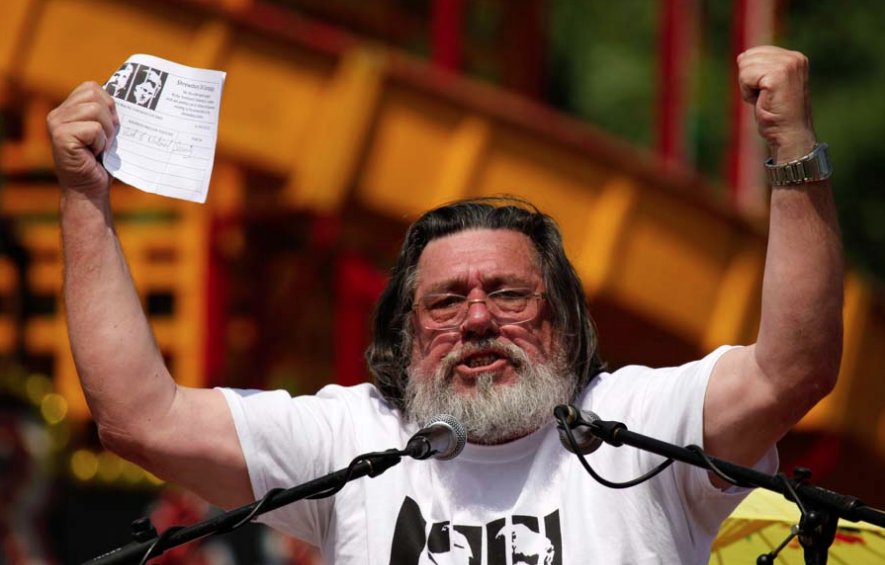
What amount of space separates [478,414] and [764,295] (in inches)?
25.8

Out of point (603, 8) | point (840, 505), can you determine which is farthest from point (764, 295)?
point (603, 8)

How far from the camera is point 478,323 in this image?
3195 mm

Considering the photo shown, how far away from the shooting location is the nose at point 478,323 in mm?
3197

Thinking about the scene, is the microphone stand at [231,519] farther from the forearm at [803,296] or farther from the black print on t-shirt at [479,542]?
the forearm at [803,296]

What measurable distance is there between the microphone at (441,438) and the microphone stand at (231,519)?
3.3 inches

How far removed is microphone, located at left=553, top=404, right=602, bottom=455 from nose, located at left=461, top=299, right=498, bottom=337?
537 millimetres

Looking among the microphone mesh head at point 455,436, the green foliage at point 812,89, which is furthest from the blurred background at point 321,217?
the green foliage at point 812,89

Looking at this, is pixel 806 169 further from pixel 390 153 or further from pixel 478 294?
pixel 390 153

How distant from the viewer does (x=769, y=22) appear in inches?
412

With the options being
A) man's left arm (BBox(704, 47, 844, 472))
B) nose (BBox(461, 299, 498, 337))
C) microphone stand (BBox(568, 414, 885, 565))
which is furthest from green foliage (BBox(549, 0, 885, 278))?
microphone stand (BBox(568, 414, 885, 565))

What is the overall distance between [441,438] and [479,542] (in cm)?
33

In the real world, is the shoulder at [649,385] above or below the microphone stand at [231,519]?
above

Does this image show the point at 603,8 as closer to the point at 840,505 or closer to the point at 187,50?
the point at 187,50
